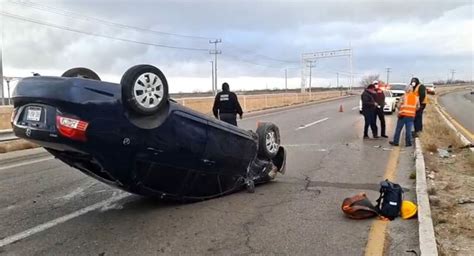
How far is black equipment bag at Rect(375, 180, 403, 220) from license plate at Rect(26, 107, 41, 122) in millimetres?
3944

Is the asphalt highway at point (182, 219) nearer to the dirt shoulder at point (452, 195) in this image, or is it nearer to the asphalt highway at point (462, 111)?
the dirt shoulder at point (452, 195)

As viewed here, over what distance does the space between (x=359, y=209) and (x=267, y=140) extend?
2224 millimetres

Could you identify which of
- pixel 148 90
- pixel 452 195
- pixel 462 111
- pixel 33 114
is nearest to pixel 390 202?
pixel 452 195

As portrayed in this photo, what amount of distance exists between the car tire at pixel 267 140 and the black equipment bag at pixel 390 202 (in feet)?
7.17

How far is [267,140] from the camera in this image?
297 inches

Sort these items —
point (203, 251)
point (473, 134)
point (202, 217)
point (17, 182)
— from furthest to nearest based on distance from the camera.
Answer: point (473, 134) < point (17, 182) < point (202, 217) < point (203, 251)

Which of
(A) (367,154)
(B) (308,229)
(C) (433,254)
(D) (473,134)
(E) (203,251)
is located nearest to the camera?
(C) (433,254)

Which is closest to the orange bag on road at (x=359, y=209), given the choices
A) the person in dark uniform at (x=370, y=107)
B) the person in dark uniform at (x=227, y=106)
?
the person in dark uniform at (x=227, y=106)

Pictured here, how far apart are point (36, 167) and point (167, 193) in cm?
511

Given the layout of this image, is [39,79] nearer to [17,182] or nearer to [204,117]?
[204,117]

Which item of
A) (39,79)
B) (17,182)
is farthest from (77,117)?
(17,182)

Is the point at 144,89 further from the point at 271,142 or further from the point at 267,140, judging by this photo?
the point at 271,142

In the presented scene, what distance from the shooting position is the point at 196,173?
6.07 m

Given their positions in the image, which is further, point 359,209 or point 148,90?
point 359,209
